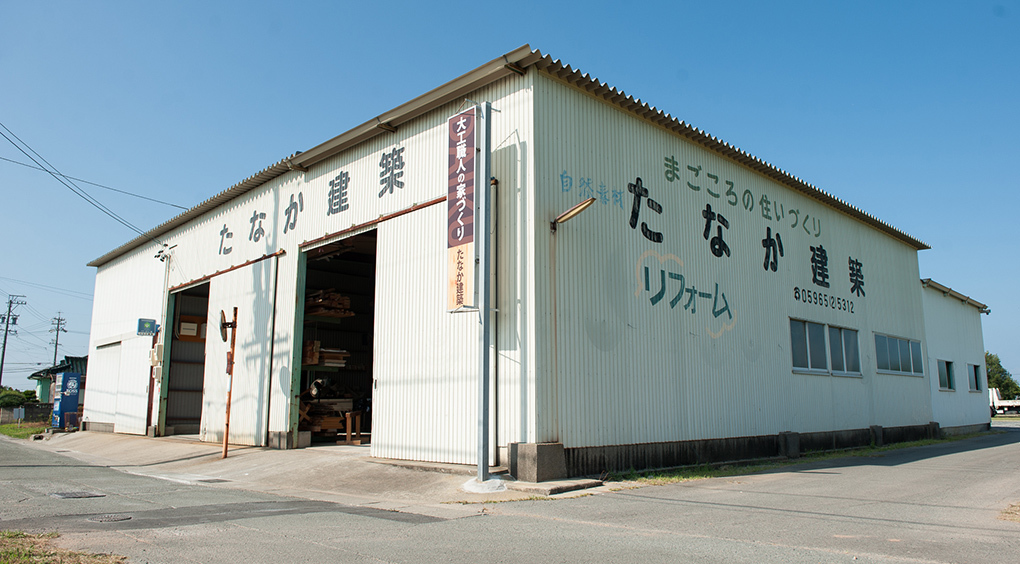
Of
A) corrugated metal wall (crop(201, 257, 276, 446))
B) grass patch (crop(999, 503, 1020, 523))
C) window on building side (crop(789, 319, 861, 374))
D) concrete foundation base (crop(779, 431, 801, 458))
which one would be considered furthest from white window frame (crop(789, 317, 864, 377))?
corrugated metal wall (crop(201, 257, 276, 446))

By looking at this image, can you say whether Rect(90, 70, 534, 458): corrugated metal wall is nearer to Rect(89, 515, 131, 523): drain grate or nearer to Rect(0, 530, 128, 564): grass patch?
Rect(89, 515, 131, 523): drain grate

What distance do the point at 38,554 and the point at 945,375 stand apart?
26.6 meters

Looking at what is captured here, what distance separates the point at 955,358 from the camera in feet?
79.8

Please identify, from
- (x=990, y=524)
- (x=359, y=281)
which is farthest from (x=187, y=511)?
(x=359, y=281)

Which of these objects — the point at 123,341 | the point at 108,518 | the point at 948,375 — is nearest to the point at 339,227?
the point at 108,518

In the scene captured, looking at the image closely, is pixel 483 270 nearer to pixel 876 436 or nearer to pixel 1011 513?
pixel 1011 513

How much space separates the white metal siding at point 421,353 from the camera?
1020cm

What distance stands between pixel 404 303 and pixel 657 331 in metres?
4.41

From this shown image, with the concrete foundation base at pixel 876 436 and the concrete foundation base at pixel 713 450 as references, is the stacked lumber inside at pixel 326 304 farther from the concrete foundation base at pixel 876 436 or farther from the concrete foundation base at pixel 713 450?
the concrete foundation base at pixel 876 436

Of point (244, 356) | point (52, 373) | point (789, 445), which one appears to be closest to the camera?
point (789, 445)

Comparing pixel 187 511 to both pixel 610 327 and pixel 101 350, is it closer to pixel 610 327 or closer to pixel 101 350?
pixel 610 327

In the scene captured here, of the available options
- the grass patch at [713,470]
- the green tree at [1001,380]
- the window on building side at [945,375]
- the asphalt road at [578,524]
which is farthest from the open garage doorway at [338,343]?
the green tree at [1001,380]

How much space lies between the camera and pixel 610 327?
10.5 meters

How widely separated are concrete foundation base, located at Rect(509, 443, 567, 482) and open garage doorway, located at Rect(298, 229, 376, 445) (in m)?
6.43
